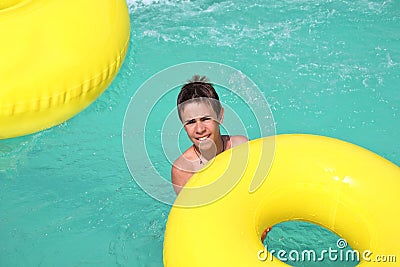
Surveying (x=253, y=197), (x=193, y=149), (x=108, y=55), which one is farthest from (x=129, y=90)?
(x=253, y=197)

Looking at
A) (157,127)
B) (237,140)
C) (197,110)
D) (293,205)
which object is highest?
(197,110)

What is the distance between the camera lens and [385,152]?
325 centimetres

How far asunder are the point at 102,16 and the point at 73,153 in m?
0.69

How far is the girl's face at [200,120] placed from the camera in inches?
104

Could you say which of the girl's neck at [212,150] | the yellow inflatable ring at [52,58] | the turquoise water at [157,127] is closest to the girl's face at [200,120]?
the girl's neck at [212,150]

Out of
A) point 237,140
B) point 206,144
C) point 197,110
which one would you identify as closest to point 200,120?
point 197,110

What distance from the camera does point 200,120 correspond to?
8.66 ft

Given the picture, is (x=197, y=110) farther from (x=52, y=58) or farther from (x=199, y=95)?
(x=52, y=58)

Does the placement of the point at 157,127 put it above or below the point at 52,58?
below

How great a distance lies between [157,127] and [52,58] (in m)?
0.71
